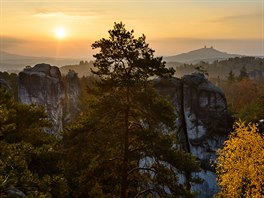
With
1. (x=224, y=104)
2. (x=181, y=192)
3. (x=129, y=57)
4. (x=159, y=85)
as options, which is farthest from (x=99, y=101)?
(x=224, y=104)

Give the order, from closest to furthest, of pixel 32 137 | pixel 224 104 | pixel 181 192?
pixel 181 192, pixel 32 137, pixel 224 104

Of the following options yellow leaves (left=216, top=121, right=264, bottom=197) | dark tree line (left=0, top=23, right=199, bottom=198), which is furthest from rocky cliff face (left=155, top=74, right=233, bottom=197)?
dark tree line (left=0, top=23, right=199, bottom=198)

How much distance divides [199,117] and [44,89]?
95.2 feet

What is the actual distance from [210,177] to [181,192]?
18297 mm

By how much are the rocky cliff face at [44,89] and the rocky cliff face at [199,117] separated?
2287cm

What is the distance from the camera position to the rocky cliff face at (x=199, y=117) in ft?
114

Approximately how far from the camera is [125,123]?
16.9 metres

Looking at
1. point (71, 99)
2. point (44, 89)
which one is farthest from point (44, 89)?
point (71, 99)

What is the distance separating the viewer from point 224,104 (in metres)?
35.5

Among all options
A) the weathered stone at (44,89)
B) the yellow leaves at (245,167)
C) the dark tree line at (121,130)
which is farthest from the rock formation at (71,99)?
the dark tree line at (121,130)

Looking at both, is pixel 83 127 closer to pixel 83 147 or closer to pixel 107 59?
pixel 83 147

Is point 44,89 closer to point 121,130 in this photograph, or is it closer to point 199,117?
point 199,117

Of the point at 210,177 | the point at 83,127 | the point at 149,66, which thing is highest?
→ the point at 149,66

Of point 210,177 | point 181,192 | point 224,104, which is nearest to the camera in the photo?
point 181,192
